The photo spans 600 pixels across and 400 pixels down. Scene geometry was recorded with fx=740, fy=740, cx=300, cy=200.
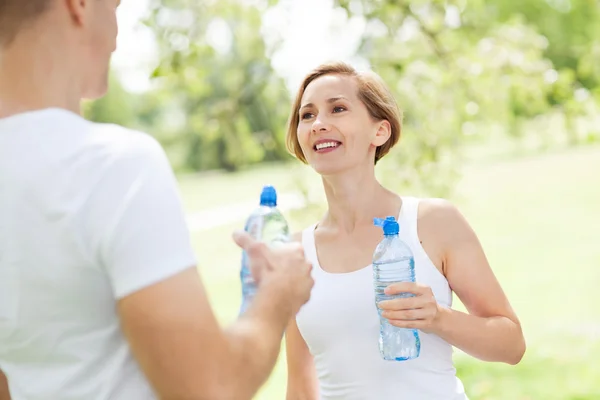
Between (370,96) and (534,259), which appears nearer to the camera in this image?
(370,96)

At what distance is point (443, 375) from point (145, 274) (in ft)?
3.80

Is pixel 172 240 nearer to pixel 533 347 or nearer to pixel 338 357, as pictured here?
pixel 338 357

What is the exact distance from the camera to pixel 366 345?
1.92 metres

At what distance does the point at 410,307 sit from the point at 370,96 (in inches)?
27.8

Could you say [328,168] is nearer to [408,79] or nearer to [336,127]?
[336,127]

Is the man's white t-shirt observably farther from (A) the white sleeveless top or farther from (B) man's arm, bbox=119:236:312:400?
(A) the white sleeveless top

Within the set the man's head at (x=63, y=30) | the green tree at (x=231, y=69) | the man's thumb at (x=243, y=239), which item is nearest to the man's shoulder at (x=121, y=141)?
the man's head at (x=63, y=30)

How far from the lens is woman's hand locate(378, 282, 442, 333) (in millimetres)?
1700

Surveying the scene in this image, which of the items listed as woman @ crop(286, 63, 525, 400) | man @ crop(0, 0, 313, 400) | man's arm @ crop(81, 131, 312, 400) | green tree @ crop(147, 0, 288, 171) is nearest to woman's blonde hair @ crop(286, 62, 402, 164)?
woman @ crop(286, 63, 525, 400)

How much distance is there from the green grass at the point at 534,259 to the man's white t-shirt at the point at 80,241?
320cm

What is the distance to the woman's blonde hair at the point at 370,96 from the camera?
2.15 metres

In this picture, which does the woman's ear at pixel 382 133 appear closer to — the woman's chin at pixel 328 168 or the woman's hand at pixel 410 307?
the woman's chin at pixel 328 168

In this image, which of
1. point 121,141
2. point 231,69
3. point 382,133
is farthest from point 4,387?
point 231,69

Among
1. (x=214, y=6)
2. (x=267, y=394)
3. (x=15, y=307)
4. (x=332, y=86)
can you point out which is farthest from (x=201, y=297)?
(x=267, y=394)
